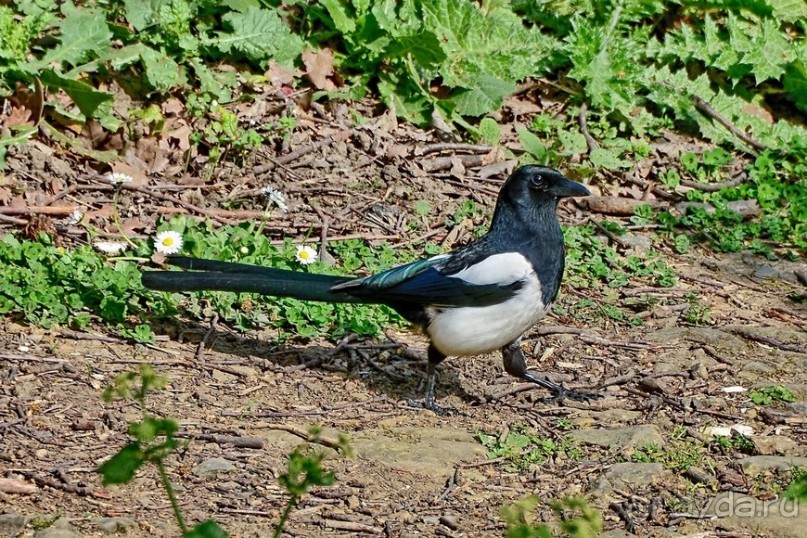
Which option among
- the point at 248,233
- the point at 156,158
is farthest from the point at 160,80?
the point at 248,233

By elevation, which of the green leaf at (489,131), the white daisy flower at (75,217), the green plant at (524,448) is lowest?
the white daisy flower at (75,217)

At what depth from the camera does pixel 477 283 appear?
4.71m

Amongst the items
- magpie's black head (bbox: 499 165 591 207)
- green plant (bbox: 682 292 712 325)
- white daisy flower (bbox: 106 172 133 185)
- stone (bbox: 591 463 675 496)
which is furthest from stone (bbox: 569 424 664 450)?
white daisy flower (bbox: 106 172 133 185)

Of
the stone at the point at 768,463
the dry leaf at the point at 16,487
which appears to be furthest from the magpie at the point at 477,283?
the dry leaf at the point at 16,487

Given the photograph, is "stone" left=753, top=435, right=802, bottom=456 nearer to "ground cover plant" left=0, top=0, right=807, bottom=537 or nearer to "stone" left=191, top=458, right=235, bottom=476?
"ground cover plant" left=0, top=0, right=807, bottom=537

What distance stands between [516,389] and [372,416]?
715 mm

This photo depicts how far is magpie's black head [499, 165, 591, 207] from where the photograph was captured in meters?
4.91

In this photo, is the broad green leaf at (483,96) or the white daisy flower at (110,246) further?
the broad green leaf at (483,96)

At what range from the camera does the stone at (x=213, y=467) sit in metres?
3.84

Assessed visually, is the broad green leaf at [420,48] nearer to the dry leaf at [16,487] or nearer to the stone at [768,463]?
the stone at [768,463]

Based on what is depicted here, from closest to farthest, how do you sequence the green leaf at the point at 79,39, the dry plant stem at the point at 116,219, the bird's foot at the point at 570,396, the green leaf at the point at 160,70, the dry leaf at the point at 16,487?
the dry leaf at the point at 16,487 → the bird's foot at the point at 570,396 → the dry plant stem at the point at 116,219 → the green leaf at the point at 79,39 → the green leaf at the point at 160,70

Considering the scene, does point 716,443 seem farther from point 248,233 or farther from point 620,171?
point 620,171

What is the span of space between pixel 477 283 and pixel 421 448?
0.78m

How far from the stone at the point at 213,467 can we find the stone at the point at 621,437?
133cm
